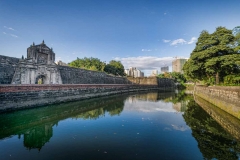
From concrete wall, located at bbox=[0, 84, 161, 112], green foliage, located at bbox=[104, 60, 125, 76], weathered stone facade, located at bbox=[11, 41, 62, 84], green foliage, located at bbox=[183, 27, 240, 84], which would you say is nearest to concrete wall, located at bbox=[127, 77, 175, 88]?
green foliage, located at bbox=[104, 60, 125, 76]

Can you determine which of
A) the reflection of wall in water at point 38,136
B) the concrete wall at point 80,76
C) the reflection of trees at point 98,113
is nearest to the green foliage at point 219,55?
the reflection of trees at point 98,113

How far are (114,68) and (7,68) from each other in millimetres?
41525

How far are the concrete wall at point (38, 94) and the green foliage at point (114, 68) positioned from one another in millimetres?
32818

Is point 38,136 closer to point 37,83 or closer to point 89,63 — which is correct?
point 37,83

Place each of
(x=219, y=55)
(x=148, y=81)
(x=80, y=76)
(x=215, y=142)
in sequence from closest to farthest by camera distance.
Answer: (x=215, y=142) < (x=219, y=55) < (x=80, y=76) < (x=148, y=81)

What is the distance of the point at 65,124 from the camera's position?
7.26 metres

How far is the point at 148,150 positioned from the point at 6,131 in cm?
634

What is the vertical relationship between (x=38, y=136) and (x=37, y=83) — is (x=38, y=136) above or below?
below

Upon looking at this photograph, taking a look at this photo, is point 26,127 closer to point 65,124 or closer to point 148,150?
point 65,124

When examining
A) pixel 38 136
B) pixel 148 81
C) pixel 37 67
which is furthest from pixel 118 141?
pixel 148 81

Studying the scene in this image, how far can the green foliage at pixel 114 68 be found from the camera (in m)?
52.3

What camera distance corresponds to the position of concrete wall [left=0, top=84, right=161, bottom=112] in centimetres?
942

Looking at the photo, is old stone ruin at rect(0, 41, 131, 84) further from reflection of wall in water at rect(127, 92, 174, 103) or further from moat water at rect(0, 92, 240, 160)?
reflection of wall in water at rect(127, 92, 174, 103)

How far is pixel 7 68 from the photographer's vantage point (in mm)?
13297
